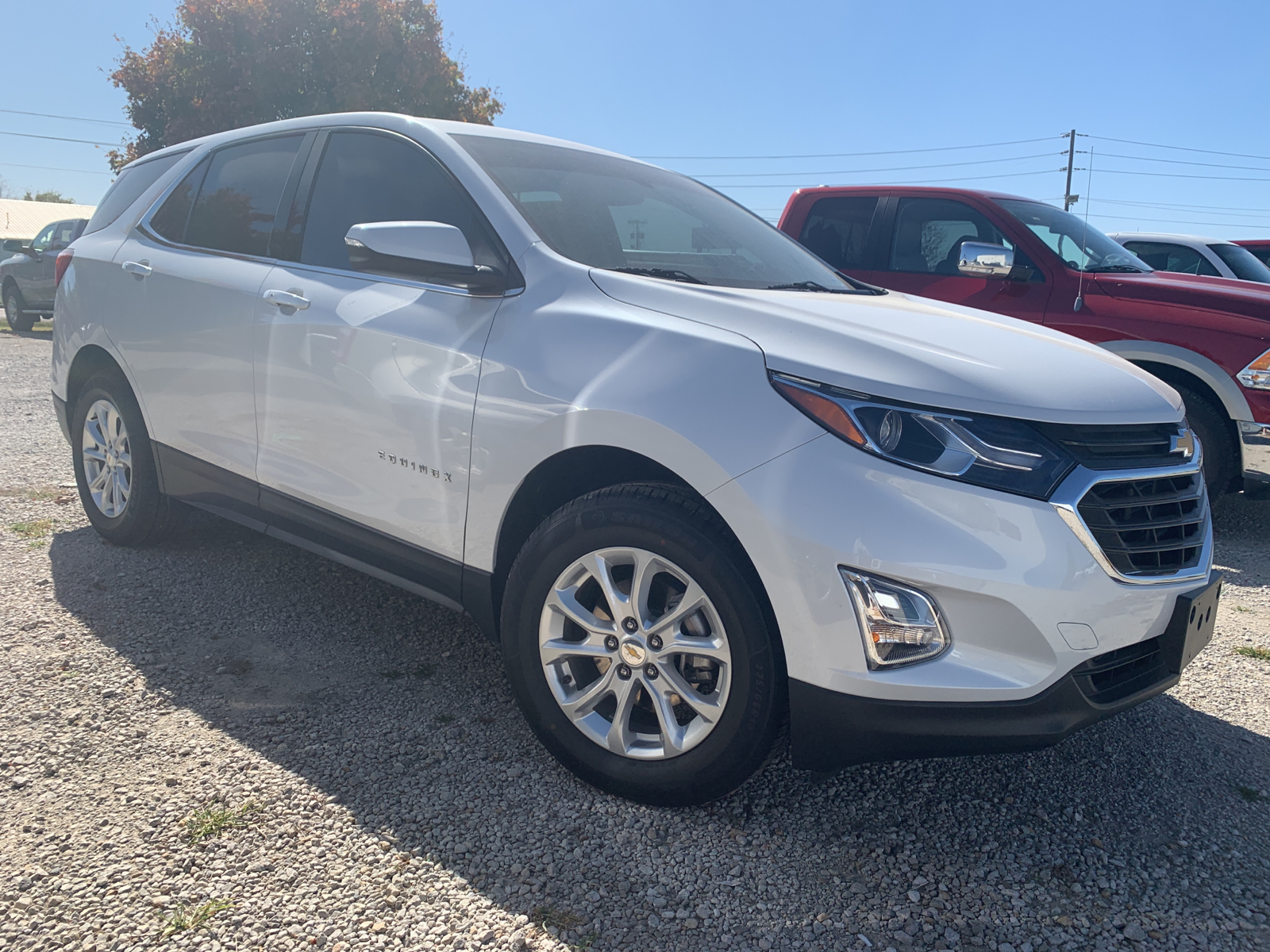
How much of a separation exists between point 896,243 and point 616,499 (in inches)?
193

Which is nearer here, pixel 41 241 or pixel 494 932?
pixel 494 932

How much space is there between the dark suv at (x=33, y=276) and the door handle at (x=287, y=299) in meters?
15.5

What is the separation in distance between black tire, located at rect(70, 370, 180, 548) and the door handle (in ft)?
3.80

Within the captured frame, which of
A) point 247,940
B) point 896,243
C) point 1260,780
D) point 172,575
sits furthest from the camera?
point 896,243

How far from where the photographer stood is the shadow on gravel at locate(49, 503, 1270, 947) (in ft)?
7.30

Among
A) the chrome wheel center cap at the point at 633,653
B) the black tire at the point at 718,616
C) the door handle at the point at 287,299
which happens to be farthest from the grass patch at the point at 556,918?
the door handle at the point at 287,299

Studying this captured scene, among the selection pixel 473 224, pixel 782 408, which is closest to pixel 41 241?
pixel 473 224

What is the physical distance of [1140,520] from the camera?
7.13 ft

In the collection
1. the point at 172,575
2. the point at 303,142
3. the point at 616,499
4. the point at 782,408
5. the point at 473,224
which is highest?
the point at 303,142

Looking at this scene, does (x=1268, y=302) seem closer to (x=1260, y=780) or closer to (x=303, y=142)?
(x=1260, y=780)

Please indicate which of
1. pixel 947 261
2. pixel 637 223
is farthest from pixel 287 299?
pixel 947 261

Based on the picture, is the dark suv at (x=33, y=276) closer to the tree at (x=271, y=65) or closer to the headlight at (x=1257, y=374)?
the tree at (x=271, y=65)

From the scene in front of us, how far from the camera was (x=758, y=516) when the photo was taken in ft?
6.94

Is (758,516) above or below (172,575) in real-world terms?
above
